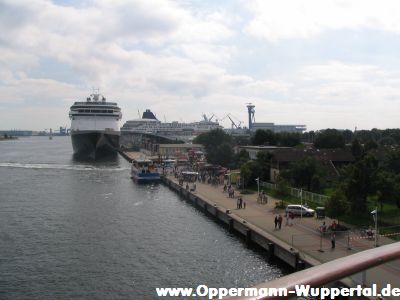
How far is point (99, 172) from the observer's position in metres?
50.8

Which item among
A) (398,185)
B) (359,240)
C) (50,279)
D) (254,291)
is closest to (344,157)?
(398,185)

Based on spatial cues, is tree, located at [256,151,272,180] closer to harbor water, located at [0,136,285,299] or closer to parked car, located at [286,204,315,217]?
harbor water, located at [0,136,285,299]

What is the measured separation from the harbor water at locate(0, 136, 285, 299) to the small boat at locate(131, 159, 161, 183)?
1050cm

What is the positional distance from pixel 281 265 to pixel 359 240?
3.12 metres

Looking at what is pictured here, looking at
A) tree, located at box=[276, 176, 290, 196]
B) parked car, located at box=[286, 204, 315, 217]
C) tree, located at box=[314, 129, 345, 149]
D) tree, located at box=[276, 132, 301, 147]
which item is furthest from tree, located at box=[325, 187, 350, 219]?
tree, located at box=[276, 132, 301, 147]

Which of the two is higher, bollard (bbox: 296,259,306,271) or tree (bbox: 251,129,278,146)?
tree (bbox: 251,129,278,146)

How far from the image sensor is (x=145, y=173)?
43.4 metres

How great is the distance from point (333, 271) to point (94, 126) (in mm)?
80722

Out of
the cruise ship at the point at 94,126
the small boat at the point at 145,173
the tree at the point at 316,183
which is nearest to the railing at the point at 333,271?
the tree at the point at 316,183

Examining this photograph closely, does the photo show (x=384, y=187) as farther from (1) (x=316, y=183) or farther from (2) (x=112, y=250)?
(2) (x=112, y=250)

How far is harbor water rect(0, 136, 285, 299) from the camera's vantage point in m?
14.7

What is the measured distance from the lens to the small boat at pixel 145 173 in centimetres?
4309

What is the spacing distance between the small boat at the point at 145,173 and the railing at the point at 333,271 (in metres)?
41.0

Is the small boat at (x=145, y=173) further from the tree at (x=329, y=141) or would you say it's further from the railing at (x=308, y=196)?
the tree at (x=329, y=141)
